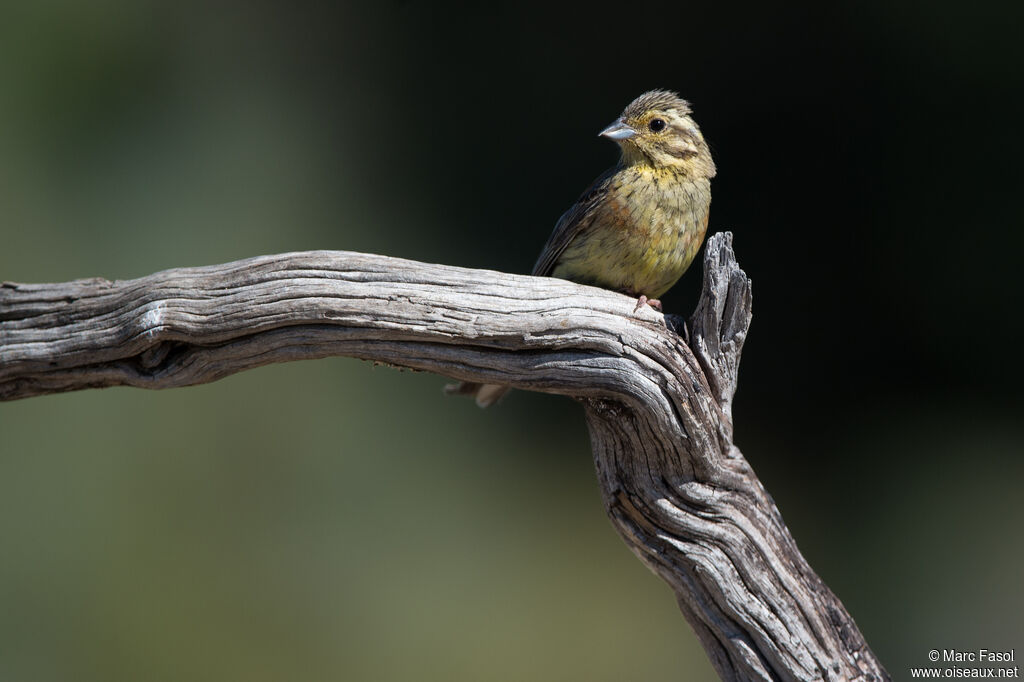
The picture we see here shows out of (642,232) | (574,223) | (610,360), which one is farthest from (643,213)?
(610,360)

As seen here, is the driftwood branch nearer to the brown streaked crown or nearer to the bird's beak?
the bird's beak

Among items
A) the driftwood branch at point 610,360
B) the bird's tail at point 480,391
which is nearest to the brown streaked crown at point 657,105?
the driftwood branch at point 610,360

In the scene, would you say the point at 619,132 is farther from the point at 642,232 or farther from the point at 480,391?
the point at 480,391

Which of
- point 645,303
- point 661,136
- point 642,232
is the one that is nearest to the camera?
point 645,303

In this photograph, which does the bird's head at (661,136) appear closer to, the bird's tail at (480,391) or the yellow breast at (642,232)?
the yellow breast at (642,232)

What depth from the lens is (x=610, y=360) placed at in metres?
2.49

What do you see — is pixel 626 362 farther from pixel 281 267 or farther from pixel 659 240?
pixel 281 267

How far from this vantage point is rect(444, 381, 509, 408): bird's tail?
3031mm

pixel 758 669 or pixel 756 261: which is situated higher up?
pixel 756 261

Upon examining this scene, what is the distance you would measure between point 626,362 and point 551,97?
11.5 feet

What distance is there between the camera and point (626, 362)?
2496 millimetres

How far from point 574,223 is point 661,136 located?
38 centimetres

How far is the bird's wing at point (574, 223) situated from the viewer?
3.02 meters

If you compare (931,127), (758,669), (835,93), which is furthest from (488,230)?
(758,669)
